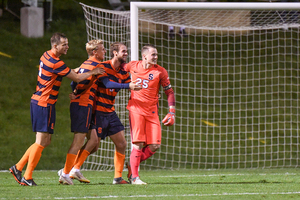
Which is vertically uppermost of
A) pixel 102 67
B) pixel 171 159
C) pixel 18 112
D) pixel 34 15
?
pixel 34 15

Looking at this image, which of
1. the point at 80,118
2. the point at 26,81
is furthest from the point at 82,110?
the point at 26,81

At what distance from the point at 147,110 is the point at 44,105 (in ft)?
4.27

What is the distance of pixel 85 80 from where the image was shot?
5.55 meters

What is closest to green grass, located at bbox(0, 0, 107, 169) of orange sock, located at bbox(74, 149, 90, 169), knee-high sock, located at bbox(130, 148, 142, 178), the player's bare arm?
orange sock, located at bbox(74, 149, 90, 169)

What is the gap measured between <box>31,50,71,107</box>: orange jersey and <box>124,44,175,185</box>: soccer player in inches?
38.6

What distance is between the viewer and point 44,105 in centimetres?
521

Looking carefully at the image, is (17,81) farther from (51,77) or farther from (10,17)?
(51,77)

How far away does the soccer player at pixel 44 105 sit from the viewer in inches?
204

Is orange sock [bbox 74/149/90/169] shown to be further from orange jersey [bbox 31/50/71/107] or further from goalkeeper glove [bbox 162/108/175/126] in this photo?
goalkeeper glove [bbox 162/108/175/126]

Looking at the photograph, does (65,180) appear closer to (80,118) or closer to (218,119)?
(80,118)

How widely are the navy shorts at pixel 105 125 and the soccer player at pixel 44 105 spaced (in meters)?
0.68

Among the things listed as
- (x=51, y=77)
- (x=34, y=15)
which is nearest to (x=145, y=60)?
(x=51, y=77)

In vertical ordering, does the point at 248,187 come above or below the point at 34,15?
below

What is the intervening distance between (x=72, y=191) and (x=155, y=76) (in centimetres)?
188
